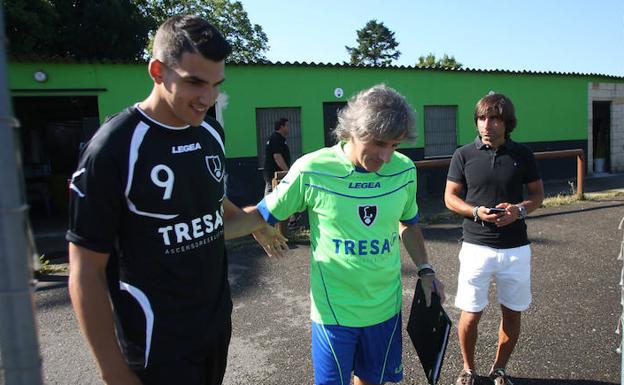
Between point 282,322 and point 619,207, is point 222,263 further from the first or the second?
point 619,207

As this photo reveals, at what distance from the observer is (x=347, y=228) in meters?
2.19

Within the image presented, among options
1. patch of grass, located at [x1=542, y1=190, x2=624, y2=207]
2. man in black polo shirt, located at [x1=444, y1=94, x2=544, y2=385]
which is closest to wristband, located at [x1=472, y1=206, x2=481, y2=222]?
man in black polo shirt, located at [x1=444, y1=94, x2=544, y2=385]

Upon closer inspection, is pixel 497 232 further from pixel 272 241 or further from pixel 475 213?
pixel 272 241

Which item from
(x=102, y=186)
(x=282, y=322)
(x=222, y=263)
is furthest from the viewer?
(x=282, y=322)

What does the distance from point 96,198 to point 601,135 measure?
19.3 metres

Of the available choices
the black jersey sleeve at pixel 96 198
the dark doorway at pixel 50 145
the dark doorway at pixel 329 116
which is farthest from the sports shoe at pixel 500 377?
the dark doorway at pixel 50 145

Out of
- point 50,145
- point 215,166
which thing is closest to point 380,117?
point 215,166

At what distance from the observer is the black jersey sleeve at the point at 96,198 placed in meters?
1.39

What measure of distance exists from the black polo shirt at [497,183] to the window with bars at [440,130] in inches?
410

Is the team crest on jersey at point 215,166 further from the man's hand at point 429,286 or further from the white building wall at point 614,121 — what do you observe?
the white building wall at point 614,121

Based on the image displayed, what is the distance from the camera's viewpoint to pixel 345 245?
2195mm

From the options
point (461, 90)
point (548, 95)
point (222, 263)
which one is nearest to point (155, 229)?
point (222, 263)

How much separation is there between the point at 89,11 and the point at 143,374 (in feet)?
66.8

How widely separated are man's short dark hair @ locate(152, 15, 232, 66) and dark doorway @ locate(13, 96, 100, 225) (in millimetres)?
11519
